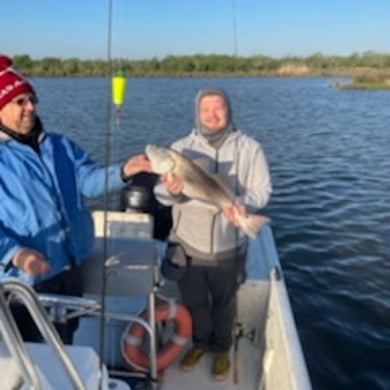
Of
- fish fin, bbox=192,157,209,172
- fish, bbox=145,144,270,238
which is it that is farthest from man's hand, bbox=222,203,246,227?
fish fin, bbox=192,157,209,172

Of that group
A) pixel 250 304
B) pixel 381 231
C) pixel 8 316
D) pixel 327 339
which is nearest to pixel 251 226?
pixel 250 304

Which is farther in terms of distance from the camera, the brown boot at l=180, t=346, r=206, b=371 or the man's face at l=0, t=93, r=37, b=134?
the brown boot at l=180, t=346, r=206, b=371

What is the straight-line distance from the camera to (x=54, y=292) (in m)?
2.96

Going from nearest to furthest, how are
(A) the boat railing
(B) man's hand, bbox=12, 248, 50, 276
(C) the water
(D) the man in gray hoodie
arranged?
(A) the boat railing → (B) man's hand, bbox=12, 248, 50, 276 → (D) the man in gray hoodie → (C) the water

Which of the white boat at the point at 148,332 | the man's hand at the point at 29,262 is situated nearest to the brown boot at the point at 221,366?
the white boat at the point at 148,332

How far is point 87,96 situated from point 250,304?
3186 cm

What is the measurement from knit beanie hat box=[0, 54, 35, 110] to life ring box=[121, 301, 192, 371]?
1647mm

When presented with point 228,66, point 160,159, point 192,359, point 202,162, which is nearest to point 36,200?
point 160,159

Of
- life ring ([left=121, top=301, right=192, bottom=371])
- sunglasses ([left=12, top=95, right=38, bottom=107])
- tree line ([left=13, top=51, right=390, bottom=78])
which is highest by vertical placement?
tree line ([left=13, top=51, right=390, bottom=78])

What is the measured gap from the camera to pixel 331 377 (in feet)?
16.7

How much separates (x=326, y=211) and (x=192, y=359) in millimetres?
6901

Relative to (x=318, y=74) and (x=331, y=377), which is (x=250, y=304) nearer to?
(x=331, y=377)

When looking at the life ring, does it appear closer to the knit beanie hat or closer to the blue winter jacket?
the blue winter jacket

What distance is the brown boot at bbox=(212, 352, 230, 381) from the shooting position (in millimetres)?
3775
